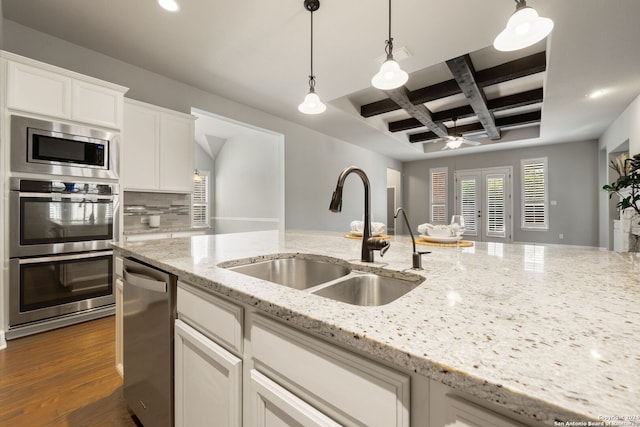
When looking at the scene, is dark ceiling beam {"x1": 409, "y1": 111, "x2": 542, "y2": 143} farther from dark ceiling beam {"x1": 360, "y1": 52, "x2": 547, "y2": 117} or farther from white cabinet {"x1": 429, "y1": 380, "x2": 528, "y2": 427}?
white cabinet {"x1": 429, "y1": 380, "x2": 528, "y2": 427}

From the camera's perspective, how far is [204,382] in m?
0.93

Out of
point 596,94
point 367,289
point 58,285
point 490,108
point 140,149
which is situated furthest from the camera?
point 490,108

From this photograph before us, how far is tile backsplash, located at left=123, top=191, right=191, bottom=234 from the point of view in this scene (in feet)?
10.6

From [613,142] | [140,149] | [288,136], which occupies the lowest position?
[140,149]

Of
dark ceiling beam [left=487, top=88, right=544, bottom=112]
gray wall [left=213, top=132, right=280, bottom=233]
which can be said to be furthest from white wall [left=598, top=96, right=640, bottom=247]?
gray wall [left=213, top=132, right=280, bottom=233]

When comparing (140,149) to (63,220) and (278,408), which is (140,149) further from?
(278,408)

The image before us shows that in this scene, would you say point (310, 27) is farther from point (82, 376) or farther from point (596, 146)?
point (596, 146)

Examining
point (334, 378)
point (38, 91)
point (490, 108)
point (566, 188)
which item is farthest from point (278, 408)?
point (566, 188)

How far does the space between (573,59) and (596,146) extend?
15.8 feet

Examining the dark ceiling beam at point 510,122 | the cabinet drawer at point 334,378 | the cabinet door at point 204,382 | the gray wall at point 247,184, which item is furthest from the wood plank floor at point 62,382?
the dark ceiling beam at point 510,122

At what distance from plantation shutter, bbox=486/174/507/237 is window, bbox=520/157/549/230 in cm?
46

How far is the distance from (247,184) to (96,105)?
3.75 m

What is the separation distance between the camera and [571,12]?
2184mm

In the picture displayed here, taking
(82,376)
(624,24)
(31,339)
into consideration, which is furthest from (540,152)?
(31,339)
